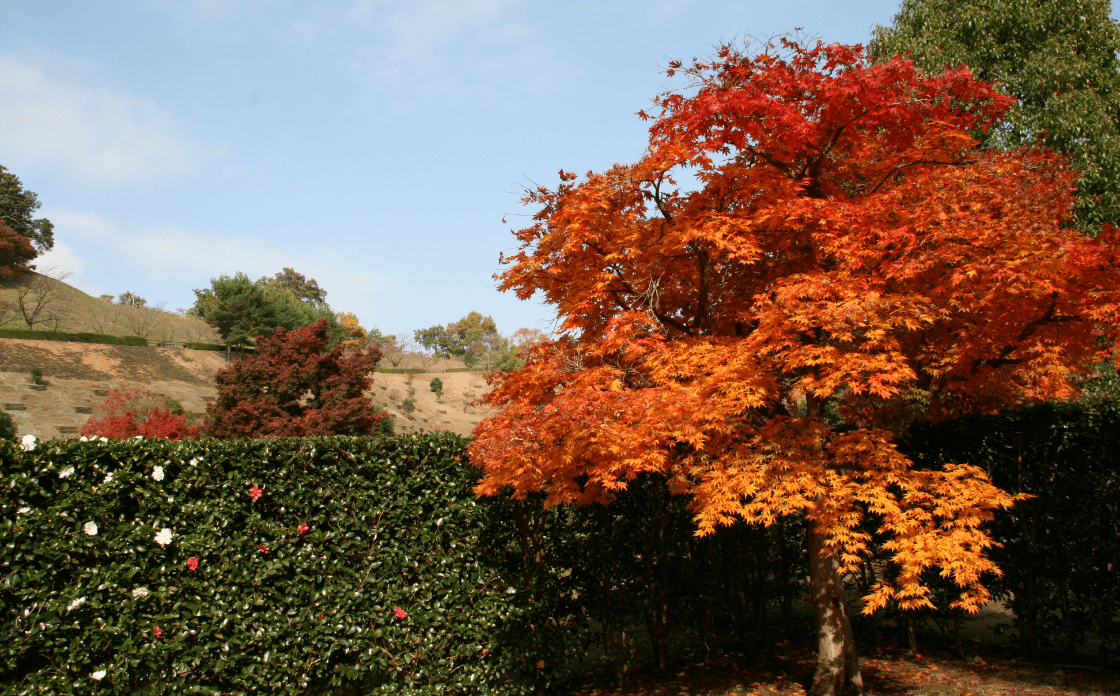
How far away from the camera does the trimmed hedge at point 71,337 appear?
1339 inches

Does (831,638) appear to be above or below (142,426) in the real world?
below

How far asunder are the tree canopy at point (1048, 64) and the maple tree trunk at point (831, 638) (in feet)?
26.7

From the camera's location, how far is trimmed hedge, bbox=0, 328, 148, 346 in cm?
3400

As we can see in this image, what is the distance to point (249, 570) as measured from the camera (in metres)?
4.89

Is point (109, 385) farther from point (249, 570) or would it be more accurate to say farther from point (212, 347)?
point (249, 570)

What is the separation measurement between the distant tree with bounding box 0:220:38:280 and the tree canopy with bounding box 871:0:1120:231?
53942 mm

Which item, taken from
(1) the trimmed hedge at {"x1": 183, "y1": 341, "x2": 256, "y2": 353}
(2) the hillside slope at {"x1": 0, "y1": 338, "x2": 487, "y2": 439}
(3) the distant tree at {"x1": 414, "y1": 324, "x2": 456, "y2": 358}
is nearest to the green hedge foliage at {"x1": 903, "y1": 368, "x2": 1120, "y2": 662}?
(2) the hillside slope at {"x1": 0, "y1": 338, "x2": 487, "y2": 439}

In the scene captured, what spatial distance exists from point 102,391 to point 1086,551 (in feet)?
124

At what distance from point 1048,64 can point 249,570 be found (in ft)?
45.4

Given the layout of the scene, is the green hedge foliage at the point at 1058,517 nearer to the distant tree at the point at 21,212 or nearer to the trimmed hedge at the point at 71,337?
the trimmed hedge at the point at 71,337

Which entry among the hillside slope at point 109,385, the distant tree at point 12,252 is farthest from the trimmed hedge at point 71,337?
the distant tree at point 12,252

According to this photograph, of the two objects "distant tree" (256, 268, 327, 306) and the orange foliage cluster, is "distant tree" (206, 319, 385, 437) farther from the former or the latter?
"distant tree" (256, 268, 327, 306)

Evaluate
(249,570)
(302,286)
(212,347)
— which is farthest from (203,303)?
(249,570)

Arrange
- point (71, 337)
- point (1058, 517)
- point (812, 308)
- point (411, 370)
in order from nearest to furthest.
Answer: point (812, 308) < point (1058, 517) < point (71, 337) < point (411, 370)
